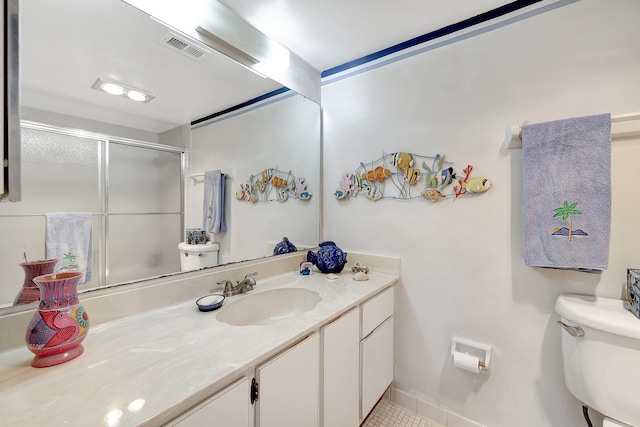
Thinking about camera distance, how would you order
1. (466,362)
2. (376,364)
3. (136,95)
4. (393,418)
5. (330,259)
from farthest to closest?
(330,259) → (393,418) → (376,364) → (466,362) → (136,95)

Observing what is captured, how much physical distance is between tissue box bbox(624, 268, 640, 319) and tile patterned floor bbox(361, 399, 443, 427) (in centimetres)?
113

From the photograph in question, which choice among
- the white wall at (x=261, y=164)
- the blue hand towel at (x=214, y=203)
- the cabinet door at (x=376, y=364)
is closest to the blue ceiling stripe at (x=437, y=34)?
the white wall at (x=261, y=164)

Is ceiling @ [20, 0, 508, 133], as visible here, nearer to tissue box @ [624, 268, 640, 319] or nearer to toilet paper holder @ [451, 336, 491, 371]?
tissue box @ [624, 268, 640, 319]

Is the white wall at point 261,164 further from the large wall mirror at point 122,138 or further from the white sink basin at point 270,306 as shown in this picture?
the white sink basin at point 270,306

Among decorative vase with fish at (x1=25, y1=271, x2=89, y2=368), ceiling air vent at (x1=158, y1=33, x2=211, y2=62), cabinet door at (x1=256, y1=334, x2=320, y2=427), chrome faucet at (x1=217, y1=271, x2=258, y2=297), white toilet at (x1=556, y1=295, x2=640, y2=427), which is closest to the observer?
decorative vase with fish at (x1=25, y1=271, x2=89, y2=368)

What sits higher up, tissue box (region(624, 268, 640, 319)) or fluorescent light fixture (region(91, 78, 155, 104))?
fluorescent light fixture (region(91, 78, 155, 104))

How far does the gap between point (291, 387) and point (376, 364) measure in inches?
28.2

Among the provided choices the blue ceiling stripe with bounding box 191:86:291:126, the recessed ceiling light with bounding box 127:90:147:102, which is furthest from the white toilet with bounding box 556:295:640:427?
the recessed ceiling light with bounding box 127:90:147:102

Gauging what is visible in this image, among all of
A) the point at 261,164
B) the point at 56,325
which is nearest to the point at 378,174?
the point at 261,164

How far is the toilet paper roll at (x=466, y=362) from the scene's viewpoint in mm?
1350

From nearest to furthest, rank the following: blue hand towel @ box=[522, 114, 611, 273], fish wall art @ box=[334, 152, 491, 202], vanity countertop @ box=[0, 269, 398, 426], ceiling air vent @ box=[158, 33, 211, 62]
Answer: vanity countertop @ box=[0, 269, 398, 426]
blue hand towel @ box=[522, 114, 611, 273]
ceiling air vent @ box=[158, 33, 211, 62]
fish wall art @ box=[334, 152, 491, 202]

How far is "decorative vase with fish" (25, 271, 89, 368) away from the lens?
0.71 meters

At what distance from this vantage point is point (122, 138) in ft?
3.56

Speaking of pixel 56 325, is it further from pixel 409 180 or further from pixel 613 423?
pixel 613 423
